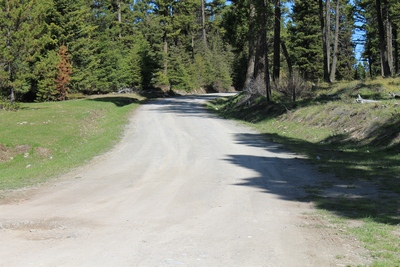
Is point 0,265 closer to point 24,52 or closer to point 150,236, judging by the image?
point 150,236

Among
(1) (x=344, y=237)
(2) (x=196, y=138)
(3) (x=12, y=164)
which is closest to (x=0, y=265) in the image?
(1) (x=344, y=237)

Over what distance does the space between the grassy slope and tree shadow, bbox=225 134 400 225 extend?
0.06ft

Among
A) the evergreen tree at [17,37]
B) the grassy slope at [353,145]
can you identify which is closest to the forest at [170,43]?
the evergreen tree at [17,37]

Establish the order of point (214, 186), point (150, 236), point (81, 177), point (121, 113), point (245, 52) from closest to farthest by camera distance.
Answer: point (150, 236)
point (214, 186)
point (81, 177)
point (121, 113)
point (245, 52)

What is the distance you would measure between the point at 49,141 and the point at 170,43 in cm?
4753

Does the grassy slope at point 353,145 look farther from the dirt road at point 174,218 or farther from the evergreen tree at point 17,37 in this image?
the evergreen tree at point 17,37

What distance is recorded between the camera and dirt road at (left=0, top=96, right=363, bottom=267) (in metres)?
5.20

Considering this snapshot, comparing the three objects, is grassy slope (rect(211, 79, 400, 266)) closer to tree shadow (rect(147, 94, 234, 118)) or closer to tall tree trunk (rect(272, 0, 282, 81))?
tree shadow (rect(147, 94, 234, 118))

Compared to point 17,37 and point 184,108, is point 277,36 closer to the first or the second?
point 184,108

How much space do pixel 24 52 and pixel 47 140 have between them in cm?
1158

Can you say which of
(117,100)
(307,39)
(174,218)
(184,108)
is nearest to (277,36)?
(184,108)

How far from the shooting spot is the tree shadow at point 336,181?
7.69 metres

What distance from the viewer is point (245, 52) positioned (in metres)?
73.0

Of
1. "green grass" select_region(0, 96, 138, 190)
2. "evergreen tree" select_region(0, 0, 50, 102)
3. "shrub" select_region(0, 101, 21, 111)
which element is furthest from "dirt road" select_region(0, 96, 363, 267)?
"shrub" select_region(0, 101, 21, 111)
